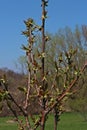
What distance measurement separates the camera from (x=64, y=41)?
Result: 45.2 meters

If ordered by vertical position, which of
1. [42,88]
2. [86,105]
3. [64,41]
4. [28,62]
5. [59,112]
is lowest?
[86,105]

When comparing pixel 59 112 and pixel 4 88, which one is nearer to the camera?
pixel 4 88

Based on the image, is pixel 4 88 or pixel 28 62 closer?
pixel 4 88

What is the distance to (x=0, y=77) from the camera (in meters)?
1.86

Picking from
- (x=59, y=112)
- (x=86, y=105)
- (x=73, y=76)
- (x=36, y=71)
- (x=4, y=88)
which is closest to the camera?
(x=4, y=88)

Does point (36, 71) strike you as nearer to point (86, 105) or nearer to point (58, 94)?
point (58, 94)

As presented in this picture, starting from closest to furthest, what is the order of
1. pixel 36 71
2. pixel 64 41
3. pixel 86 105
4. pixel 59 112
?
pixel 36 71 → pixel 59 112 → pixel 86 105 → pixel 64 41

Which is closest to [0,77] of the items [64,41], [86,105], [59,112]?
[59,112]

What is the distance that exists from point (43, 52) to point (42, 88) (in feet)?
0.59

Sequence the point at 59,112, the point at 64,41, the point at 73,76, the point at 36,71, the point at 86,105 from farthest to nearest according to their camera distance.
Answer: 1. the point at 64,41
2. the point at 86,105
3. the point at 59,112
4. the point at 36,71
5. the point at 73,76

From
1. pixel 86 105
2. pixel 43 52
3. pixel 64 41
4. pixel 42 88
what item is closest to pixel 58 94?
pixel 42 88

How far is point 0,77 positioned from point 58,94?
279mm

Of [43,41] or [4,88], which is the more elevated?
[43,41]

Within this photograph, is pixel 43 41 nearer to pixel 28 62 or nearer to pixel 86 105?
pixel 28 62
